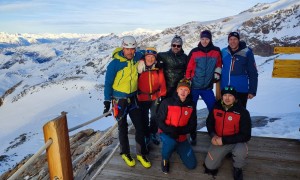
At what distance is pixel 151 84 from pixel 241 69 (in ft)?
6.62

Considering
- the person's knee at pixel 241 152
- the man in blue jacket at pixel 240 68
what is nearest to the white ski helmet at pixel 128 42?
the man in blue jacket at pixel 240 68

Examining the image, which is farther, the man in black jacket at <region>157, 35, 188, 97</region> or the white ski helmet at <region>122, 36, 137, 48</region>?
the man in black jacket at <region>157, 35, 188, 97</region>

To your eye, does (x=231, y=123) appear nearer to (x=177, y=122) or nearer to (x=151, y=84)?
(x=177, y=122)

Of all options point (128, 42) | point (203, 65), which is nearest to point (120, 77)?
point (128, 42)

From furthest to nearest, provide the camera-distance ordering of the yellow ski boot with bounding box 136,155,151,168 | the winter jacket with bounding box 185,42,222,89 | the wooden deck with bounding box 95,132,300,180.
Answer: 1. the winter jacket with bounding box 185,42,222,89
2. the yellow ski boot with bounding box 136,155,151,168
3. the wooden deck with bounding box 95,132,300,180

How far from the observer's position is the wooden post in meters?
3.47

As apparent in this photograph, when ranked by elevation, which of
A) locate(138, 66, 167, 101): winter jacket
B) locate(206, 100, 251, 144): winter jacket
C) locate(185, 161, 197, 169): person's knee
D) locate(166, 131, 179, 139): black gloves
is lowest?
Answer: locate(185, 161, 197, 169): person's knee

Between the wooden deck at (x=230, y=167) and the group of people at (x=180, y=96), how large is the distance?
149 mm

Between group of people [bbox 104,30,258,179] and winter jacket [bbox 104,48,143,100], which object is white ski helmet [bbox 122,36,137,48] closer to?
group of people [bbox 104,30,258,179]

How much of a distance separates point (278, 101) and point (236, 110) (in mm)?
9651

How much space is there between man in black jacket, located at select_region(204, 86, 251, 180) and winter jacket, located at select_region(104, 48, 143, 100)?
175 centimetres

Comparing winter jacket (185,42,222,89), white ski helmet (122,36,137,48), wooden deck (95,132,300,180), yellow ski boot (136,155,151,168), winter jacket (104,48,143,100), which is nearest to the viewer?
wooden deck (95,132,300,180)

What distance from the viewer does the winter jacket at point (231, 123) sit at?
5055 millimetres

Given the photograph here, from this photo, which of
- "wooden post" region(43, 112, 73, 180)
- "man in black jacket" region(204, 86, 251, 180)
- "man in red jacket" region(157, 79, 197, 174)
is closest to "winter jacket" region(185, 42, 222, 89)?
"man in red jacket" region(157, 79, 197, 174)
